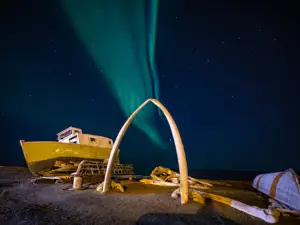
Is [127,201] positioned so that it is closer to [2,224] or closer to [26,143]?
[2,224]

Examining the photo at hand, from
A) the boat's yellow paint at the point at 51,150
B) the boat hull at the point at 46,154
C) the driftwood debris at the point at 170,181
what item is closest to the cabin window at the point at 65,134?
the boat's yellow paint at the point at 51,150

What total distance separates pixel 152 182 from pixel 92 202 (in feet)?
21.1

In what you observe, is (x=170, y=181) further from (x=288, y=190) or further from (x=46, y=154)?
(x=46, y=154)

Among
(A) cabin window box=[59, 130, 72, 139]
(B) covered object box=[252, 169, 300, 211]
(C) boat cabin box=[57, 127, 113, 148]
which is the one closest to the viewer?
(B) covered object box=[252, 169, 300, 211]

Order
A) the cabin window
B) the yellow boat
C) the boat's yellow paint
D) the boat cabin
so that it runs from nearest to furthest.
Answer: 1. the boat's yellow paint
2. the yellow boat
3. the boat cabin
4. the cabin window

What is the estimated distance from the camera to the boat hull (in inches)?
549

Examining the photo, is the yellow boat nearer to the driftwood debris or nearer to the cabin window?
the cabin window

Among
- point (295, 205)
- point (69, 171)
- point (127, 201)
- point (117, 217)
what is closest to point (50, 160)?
point (69, 171)

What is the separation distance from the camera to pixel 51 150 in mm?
14852

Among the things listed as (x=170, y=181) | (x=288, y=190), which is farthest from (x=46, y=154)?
(x=288, y=190)

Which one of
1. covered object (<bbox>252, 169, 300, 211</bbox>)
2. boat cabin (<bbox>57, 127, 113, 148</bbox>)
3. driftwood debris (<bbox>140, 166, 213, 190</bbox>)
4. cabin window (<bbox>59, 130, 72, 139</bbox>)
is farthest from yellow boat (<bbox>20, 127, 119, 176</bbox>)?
covered object (<bbox>252, 169, 300, 211</bbox>)

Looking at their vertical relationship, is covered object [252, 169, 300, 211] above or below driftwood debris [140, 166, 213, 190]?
above

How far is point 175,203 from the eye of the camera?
18.8 ft

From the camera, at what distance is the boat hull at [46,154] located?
45.8 feet
